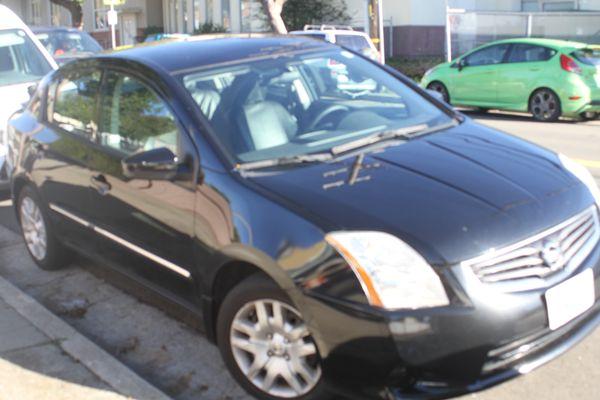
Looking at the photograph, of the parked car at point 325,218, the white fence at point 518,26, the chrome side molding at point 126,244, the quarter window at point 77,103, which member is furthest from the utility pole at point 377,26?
the chrome side molding at point 126,244

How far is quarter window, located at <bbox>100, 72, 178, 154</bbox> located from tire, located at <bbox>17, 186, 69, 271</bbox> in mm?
1201

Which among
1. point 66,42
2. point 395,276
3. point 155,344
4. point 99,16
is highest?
point 99,16

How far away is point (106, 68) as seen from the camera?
507 cm

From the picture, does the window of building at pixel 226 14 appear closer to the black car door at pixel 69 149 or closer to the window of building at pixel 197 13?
the window of building at pixel 197 13

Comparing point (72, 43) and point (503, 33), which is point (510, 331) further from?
point (503, 33)

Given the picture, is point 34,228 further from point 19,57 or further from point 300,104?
point 19,57

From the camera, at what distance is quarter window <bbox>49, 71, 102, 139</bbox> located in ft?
16.8

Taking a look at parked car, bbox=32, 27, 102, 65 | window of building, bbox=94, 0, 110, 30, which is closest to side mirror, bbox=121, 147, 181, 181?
parked car, bbox=32, 27, 102, 65

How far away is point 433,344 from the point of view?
3.22 m

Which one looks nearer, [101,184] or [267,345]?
[267,345]

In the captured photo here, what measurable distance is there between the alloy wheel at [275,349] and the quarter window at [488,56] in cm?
1209

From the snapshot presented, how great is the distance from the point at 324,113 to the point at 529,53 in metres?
10.7

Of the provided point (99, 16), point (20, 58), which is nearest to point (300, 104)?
point (20, 58)

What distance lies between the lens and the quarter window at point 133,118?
438 centimetres
